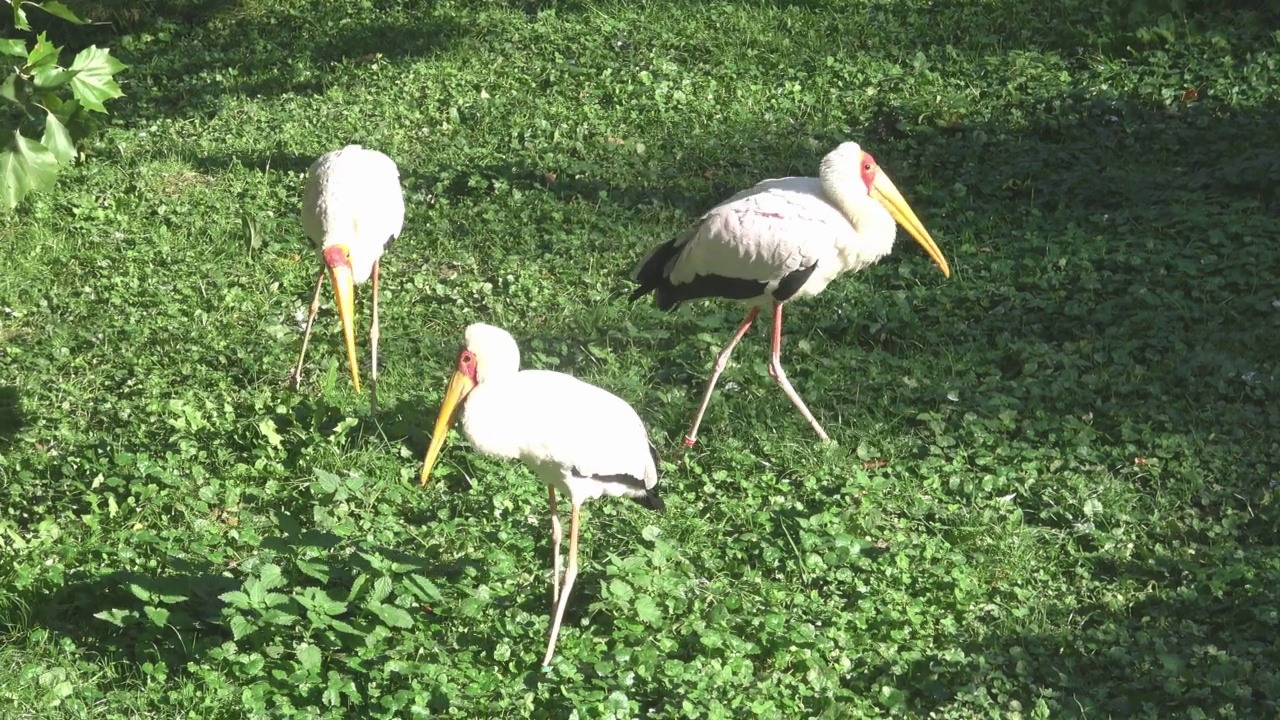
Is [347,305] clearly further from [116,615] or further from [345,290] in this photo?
[116,615]

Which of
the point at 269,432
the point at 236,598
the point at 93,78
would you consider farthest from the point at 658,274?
the point at 93,78

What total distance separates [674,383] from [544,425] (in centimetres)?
167

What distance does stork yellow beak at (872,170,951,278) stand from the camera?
510 cm

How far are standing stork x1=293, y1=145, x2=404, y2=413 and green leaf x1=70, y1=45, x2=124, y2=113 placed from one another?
217 cm

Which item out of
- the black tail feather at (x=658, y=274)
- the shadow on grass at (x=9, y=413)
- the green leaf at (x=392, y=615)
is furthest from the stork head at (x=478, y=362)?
the shadow on grass at (x=9, y=413)

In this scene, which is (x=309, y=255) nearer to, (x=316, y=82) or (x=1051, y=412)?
(x=316, y=82)

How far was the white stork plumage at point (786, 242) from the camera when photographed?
15.8 feet

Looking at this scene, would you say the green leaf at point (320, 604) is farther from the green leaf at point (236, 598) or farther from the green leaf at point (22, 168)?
the green leaf at point (22, 168)

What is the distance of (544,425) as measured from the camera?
3.67 meters

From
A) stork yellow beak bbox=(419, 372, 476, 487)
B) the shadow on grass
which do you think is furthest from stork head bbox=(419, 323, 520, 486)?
the shadow on grass

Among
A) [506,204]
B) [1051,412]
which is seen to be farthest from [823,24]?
[1051,412]

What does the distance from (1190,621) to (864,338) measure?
199 cm

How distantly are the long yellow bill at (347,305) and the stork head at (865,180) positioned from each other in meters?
1.88

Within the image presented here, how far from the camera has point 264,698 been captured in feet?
11.0
